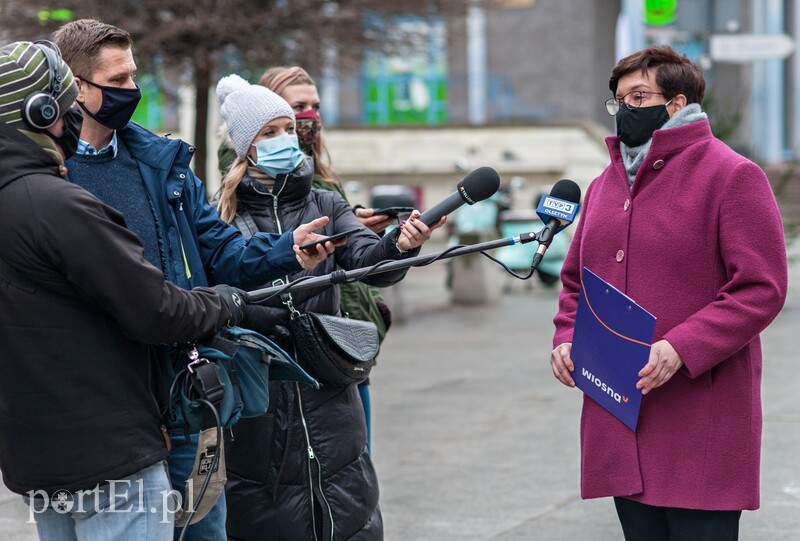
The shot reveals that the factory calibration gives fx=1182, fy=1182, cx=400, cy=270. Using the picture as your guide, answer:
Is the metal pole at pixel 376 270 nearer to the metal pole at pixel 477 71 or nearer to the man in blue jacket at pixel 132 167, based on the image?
the man in blue jacket at pixel 132 167

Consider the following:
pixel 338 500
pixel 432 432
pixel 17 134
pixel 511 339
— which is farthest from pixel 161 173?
pixel 511 339

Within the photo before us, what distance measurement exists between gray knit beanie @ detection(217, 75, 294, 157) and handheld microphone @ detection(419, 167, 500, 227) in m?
0.90

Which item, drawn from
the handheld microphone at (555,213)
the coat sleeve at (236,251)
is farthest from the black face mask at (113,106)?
the handheld microphone at (555,213)

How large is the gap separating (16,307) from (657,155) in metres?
1.77

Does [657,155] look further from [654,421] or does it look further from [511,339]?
[511,339]

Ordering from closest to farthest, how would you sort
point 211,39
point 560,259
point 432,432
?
point 432,432 < point 211,39 < point 560,259

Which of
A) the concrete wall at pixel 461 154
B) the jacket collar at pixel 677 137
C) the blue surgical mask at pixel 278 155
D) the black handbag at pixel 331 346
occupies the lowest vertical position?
the concrete wall at pixel 461 154

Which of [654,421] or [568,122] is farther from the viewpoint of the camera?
[568,122]

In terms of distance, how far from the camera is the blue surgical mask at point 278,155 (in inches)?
155

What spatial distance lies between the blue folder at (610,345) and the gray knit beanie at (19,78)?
1548mm

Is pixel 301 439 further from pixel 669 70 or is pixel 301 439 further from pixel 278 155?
pixel 669 70

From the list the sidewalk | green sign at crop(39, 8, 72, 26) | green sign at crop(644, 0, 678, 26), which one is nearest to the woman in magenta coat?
the sidewalk

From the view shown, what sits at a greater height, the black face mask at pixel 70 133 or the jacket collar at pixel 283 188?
the black face mask at pixel 70 133

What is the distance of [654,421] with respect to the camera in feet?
10.9
